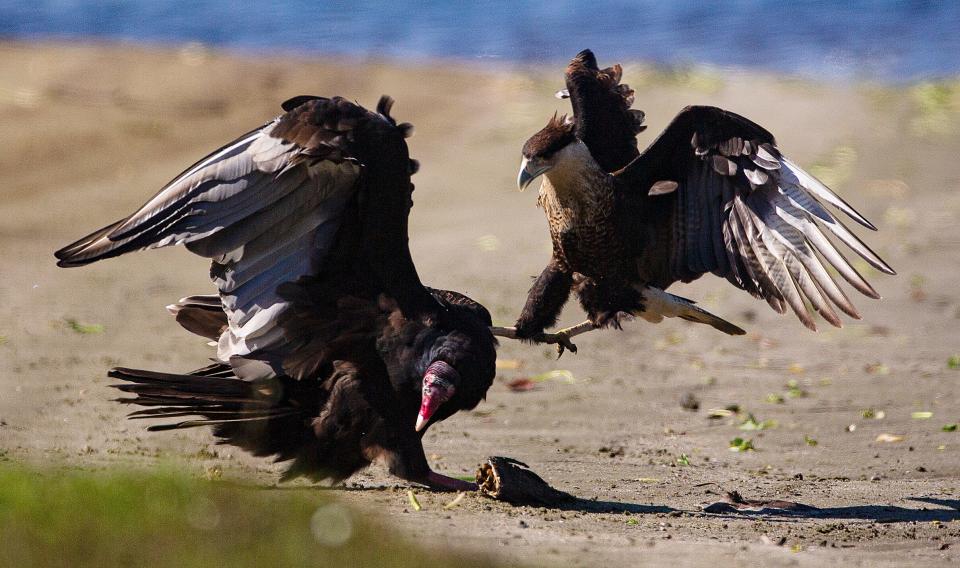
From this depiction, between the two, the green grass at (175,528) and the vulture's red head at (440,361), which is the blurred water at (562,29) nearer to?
the vulture's red head at (440,361)

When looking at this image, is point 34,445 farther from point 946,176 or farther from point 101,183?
point 946,176

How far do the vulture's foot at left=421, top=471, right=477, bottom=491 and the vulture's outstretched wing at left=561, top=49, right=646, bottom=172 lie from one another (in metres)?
1.99

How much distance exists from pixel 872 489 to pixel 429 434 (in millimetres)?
2150

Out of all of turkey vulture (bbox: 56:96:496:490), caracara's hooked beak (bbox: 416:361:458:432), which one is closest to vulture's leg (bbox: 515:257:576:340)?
turkey vulture (bbox: 56:96:496:490)

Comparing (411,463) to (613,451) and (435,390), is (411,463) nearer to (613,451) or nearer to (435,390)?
(435,390)

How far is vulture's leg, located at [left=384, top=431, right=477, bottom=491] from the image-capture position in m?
5.23

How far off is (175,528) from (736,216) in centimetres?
327

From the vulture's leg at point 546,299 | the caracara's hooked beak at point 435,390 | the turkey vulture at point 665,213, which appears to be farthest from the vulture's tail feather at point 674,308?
the caracara's hooked beak at point 435,390

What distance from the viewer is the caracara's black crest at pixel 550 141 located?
6.08 meters

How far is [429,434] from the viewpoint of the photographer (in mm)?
6516

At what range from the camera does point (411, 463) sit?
5230 mm

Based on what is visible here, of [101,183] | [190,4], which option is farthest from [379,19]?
[101,183]

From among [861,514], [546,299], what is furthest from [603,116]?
[861,514]

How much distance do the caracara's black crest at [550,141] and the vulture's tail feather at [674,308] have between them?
2.74ft
